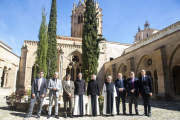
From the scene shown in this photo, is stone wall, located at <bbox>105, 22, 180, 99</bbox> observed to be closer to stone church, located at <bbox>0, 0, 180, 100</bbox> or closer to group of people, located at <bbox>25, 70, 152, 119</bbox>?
stone church, located at <bbox>0, 0, 180, 100</bbox>

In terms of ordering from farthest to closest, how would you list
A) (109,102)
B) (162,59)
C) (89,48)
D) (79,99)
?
1. (89,48)
2. (162,59)
3. (109,102)
4. (79,99)

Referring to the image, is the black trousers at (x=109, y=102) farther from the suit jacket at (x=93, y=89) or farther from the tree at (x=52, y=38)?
the tree at (x=52, y=38)

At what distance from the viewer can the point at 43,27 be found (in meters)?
11.3

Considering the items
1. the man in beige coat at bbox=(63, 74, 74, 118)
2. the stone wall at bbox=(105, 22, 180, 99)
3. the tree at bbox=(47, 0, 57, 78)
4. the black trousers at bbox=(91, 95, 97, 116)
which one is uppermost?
the tree at bbox=(47, 0, 57, 78)

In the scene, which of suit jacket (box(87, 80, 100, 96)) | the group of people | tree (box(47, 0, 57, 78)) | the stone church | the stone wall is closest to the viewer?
the group of people

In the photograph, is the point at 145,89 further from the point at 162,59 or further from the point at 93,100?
the point at 162,59

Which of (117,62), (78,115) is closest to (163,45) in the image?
(117,62)

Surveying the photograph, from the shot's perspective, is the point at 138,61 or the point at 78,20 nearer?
the point at 138,61

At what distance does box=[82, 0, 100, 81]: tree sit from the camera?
15.1m

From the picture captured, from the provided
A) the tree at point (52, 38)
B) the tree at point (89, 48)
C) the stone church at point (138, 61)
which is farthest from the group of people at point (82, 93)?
the tree at point (52, 38)

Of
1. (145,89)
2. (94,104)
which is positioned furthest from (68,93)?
(145,89)

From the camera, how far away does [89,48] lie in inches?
606

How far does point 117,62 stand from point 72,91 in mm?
14749

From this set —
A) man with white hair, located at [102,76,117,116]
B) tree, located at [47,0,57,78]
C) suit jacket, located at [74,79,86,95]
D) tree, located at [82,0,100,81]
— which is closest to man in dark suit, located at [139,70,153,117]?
man with white hair, located at [102,76,117,116]
